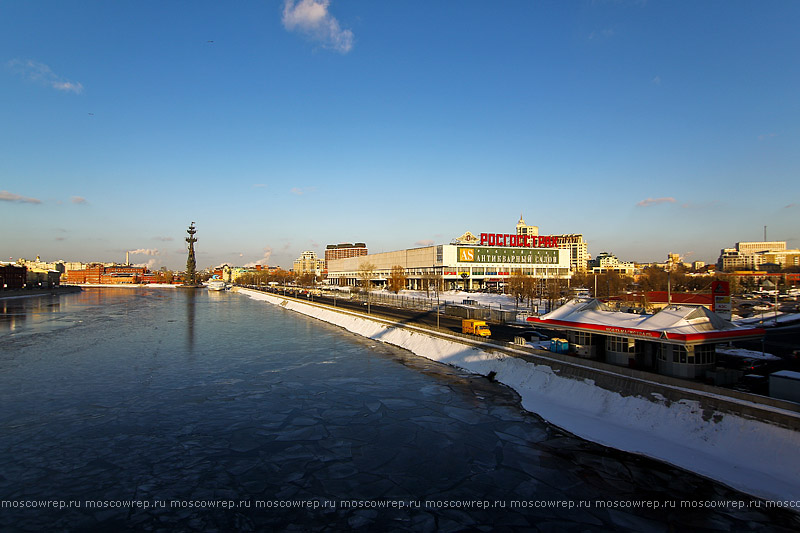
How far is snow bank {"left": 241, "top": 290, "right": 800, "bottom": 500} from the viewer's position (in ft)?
46.9

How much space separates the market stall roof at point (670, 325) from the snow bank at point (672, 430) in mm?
3199

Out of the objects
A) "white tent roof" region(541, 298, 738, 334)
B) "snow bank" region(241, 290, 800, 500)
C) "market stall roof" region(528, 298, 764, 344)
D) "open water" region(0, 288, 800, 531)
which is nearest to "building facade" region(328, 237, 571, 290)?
"white tent roof" region(541, 298, 738, 334)

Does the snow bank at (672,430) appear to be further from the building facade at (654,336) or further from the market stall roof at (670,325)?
the market stall roof at (670,325)

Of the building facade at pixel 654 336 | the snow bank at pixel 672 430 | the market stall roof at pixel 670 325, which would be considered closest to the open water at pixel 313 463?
the snow bank at pixel 672 430

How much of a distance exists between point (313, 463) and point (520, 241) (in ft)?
395

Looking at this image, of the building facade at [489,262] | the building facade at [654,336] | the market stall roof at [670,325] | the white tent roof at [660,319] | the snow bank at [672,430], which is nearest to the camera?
the snow bank at [672,430]

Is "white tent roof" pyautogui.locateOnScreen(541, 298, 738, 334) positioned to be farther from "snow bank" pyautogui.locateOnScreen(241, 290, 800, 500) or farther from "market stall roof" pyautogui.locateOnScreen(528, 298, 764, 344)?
"snow bank" pyautogui.locateOnScreen(241, 290, 800, 500)

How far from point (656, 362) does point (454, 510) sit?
15551mm

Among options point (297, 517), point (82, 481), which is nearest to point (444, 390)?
point (297, 517)

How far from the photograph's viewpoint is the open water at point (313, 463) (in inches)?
488

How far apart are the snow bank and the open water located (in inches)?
33.9

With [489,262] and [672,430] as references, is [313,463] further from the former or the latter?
[489,262]

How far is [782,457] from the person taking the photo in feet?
47.1

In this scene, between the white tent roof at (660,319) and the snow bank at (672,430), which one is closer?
the snow bank at (672,430)
